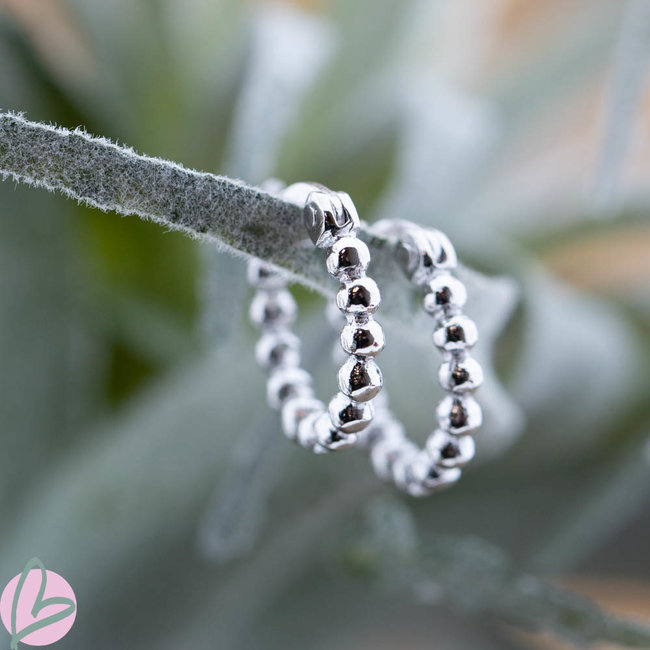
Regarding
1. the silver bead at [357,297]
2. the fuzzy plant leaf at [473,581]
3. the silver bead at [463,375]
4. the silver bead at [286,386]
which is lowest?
the fuzzy plant leaf at [473,581]

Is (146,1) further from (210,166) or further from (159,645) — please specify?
(159,645)

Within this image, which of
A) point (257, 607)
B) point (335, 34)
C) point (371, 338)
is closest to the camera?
point (371, 338)

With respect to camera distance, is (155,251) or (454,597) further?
(155,251)

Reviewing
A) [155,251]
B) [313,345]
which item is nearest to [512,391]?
[313,345]
